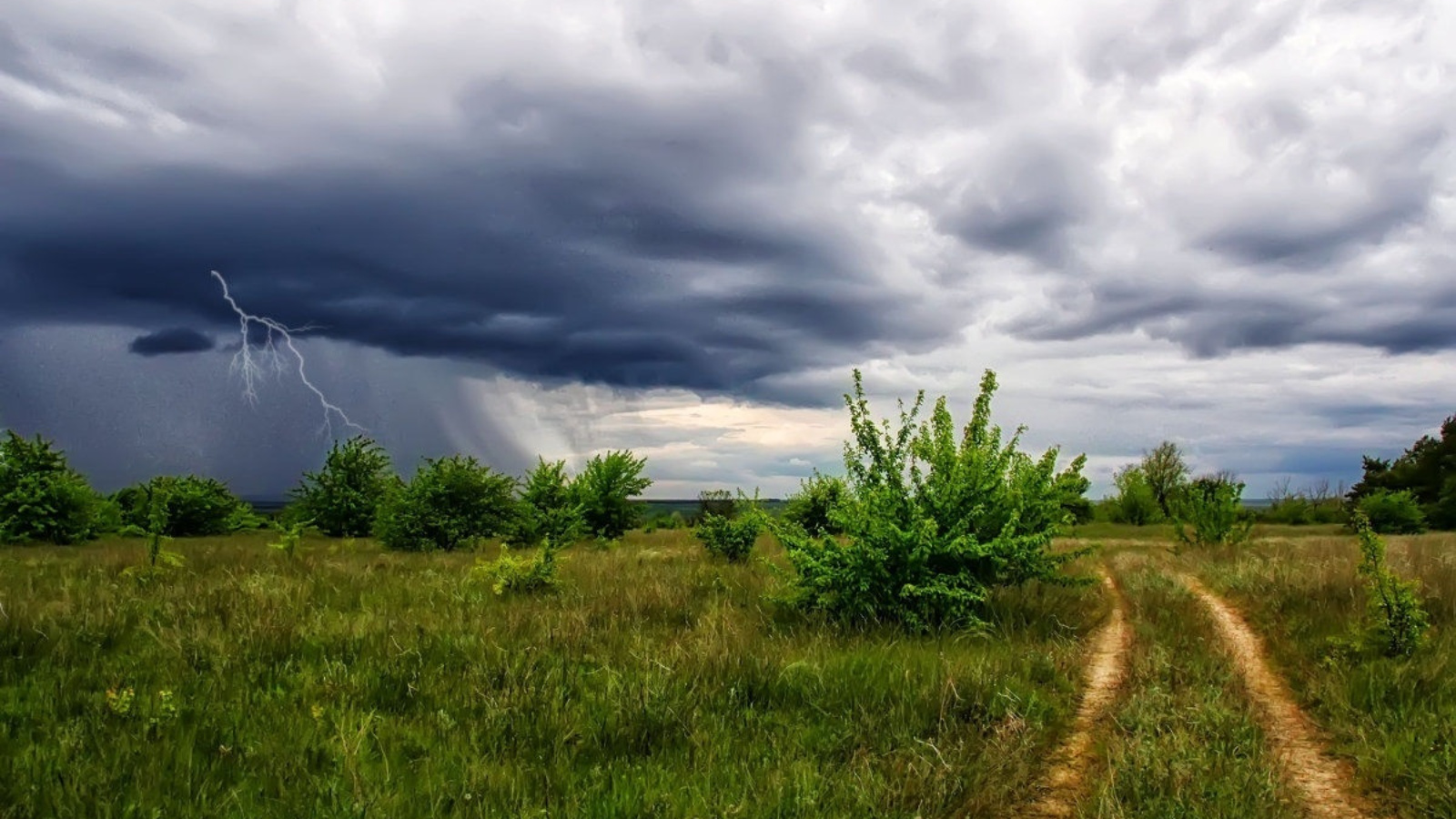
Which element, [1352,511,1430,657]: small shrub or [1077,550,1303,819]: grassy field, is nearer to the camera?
[1077,550,1303,819]: grassy field

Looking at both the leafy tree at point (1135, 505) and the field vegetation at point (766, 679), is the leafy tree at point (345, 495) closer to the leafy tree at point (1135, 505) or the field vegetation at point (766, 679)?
the field vegetation at point (766, 679)

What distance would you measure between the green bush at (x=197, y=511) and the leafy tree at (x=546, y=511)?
627 inches

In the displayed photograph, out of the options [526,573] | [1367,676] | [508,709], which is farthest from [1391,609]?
[526,573]

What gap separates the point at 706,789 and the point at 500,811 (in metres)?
1.10

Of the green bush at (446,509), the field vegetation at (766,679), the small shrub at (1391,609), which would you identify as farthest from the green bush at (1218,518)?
the green bush at (446,509)

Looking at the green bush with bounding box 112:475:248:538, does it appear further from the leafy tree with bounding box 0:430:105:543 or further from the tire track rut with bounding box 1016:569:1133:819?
the tire track rut with bounding box 1016:569:1133:819

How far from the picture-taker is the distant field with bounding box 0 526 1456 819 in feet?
14.6

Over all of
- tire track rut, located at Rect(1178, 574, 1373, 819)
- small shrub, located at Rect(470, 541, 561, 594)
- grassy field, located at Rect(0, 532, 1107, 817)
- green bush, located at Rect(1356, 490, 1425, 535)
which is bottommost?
tire track rut, located at Rect(1178, 574, 1373, 819)

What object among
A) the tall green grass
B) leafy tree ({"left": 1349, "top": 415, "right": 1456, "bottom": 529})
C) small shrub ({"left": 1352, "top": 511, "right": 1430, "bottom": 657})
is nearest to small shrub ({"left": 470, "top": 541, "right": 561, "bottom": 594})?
the tall green grass

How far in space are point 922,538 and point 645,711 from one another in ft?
14.2

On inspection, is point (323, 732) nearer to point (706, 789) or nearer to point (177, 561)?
point (706, 789)

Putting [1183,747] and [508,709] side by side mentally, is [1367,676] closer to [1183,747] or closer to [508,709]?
[1183,747]

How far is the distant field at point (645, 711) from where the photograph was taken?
14.6 ft

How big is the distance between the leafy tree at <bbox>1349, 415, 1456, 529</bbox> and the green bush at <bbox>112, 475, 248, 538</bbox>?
60.0 metres
